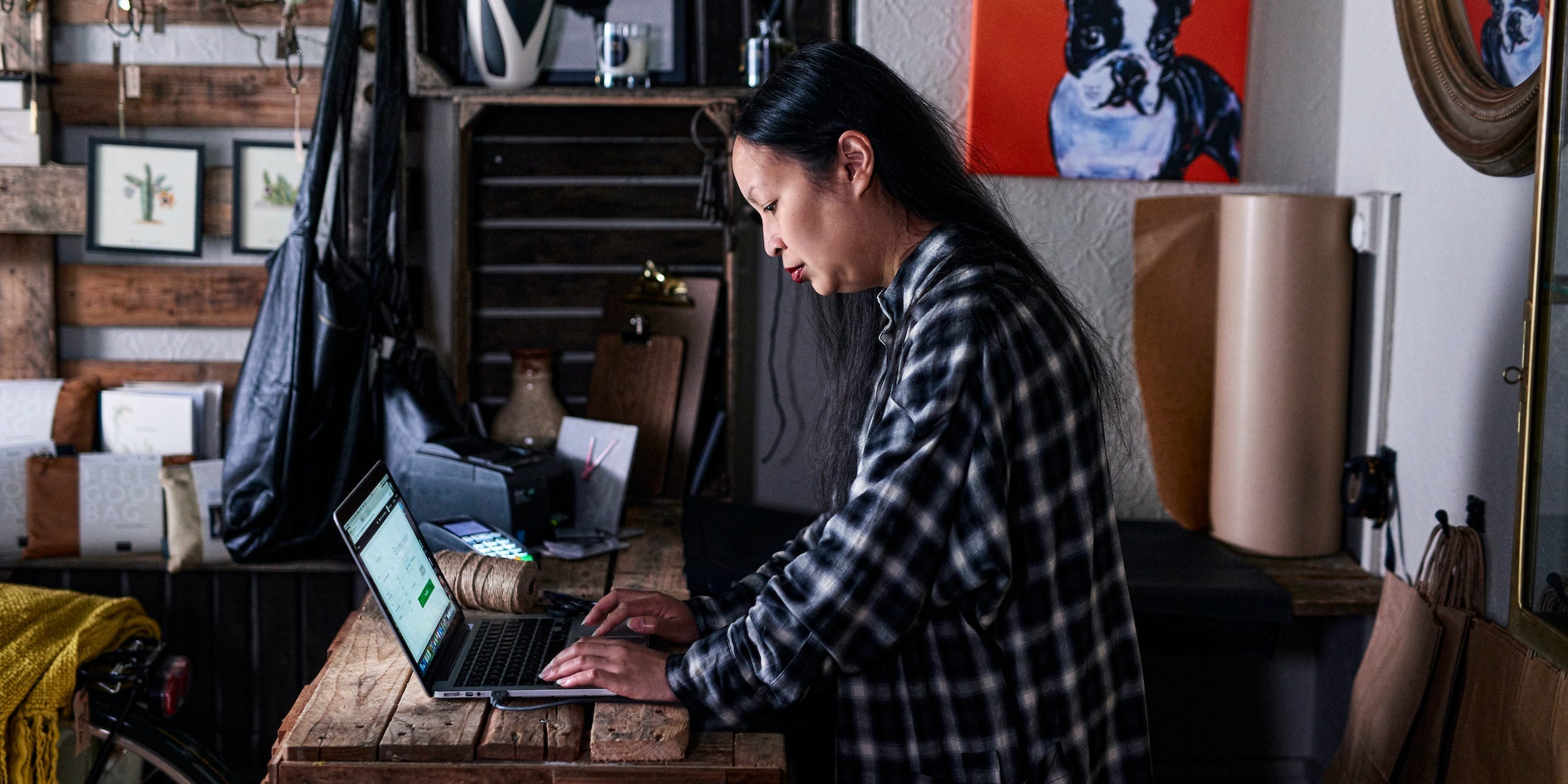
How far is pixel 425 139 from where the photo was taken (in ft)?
9.94

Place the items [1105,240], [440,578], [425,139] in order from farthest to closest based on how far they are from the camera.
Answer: [425,139]
[1105,240]
[440,578]

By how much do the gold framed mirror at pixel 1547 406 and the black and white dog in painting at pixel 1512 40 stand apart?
448 mm

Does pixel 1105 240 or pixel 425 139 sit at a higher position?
pixel 425 139

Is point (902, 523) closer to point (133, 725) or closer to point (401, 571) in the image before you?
point (401, 571)

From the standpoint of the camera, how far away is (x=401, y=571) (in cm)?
169

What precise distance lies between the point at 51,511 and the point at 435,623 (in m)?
1.55

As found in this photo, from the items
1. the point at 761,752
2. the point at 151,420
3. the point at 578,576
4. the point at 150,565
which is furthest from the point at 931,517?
the point at 151,420

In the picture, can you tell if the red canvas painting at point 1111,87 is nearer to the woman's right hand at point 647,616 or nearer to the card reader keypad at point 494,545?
the card reader keypad at point 494,545

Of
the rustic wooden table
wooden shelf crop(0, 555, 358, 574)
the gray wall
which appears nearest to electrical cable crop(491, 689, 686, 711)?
the rustic wooden table

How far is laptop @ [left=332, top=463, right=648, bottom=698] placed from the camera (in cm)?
156

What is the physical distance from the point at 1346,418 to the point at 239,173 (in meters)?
2.56

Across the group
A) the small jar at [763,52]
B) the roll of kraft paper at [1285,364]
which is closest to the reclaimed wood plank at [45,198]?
the small jar at [763,52]

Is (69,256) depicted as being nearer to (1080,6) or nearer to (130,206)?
(130,206)

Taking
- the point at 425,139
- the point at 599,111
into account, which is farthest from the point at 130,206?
the point at 599,111
